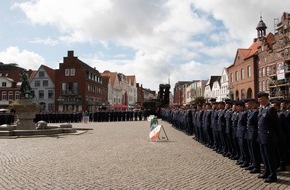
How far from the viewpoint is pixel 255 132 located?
8438 mm

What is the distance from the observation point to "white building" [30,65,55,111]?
225 feet

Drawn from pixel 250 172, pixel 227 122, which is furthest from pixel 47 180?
pixel 227 122

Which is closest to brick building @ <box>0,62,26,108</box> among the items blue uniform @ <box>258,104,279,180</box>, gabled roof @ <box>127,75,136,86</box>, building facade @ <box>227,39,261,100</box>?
building facade @ <box>227,39,261,100</box>

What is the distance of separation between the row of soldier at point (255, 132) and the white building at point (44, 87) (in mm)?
59735

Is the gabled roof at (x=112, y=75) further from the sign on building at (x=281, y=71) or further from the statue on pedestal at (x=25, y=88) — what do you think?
the statue on pedestal at (x=25, y=88)

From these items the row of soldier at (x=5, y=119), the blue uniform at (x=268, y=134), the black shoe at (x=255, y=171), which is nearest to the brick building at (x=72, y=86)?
the row of soldier at (x=5, y=119)

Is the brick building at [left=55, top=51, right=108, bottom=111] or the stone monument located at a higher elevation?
the brick building at [left=55, top=51, right=108, bottom=111]

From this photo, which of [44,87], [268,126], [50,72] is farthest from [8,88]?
[268,126]

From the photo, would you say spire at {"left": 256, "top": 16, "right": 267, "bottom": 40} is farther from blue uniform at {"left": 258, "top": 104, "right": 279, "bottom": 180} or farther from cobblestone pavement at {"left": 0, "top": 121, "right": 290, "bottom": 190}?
blue uniform at {"left": 258, "top": 104, "right": 279, "bottom": 180}

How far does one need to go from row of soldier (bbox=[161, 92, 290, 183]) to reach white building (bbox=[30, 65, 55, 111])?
59.7 meters

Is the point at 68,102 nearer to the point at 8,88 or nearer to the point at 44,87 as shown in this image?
the point at 44,87

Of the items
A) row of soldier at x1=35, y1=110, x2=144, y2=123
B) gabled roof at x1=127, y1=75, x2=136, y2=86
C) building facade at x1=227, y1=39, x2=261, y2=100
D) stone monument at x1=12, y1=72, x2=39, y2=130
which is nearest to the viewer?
stone monument at x1=12, y1=72, x2=39, y2=130

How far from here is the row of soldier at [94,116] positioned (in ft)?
121

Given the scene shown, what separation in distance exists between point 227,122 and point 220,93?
66570mm
